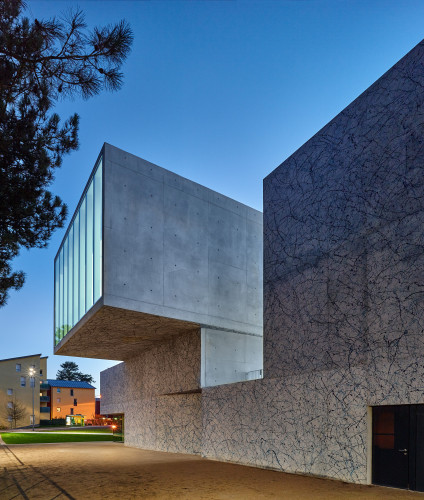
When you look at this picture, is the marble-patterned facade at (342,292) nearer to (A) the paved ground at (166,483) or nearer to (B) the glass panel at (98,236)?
(A) the paved ground at (166,483)

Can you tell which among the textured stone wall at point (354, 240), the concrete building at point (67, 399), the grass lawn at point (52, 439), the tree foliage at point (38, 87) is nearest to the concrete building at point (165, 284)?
the textured stone wall at point (354, 240)

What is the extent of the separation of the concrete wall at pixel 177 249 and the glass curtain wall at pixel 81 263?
72cm

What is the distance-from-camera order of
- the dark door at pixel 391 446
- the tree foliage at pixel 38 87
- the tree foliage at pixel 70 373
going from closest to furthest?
the tree foliage at pixel 38 87, the dark door at pixel 391 446, the tree foliage at pixel 70 373

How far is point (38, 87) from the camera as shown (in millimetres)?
7234

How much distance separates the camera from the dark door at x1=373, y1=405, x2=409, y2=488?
28.1 feet

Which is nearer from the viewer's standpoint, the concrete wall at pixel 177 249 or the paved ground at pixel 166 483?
the paved ground at pixel 166 483

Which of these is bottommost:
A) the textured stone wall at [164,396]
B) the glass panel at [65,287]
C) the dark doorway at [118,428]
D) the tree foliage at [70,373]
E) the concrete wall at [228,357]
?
the tree foliage at [70,373]

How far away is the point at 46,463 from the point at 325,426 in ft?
30.3

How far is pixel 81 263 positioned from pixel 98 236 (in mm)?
2982

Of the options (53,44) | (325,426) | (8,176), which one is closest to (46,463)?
(325,426)

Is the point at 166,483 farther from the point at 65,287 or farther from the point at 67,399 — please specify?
the point at 67,399

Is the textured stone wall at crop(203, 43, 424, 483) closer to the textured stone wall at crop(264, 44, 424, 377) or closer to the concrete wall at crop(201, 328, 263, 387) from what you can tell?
the textured stone wall at crop(264, 44, 424, 377)

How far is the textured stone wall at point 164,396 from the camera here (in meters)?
16.9

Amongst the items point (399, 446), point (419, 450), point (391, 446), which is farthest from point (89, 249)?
point (419, 450)
